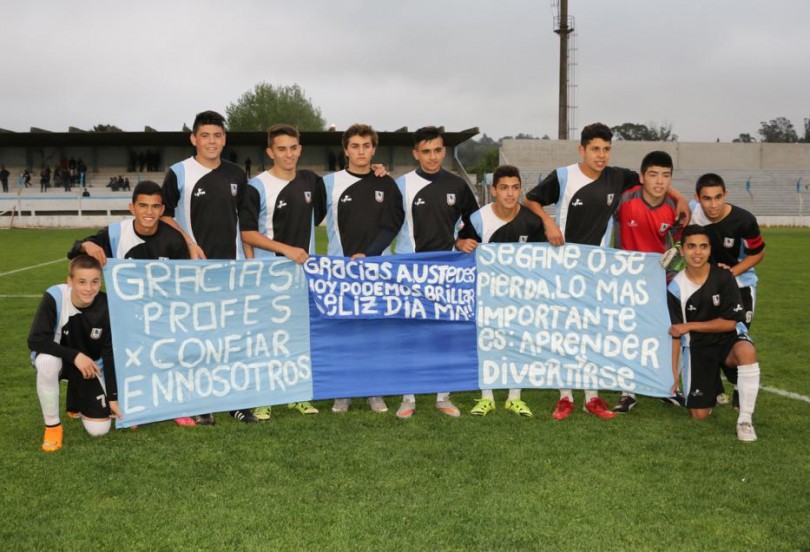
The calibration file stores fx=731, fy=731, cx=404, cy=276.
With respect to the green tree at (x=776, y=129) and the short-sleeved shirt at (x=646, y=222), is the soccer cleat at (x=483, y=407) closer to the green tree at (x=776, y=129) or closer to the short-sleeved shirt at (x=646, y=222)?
the short-sleeved shirt at (x=646, y=222)

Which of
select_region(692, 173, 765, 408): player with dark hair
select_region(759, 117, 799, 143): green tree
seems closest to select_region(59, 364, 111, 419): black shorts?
select_region(692, 173, 765, 408): player with dark hair

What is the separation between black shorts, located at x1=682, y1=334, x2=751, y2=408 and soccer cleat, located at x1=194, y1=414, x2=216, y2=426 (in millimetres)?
3469

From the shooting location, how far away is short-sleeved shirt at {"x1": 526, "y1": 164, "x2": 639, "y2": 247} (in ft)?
18.4

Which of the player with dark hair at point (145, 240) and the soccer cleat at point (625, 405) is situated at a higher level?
the player with dark hair at point (145, 240)

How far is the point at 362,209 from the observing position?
5508 mm

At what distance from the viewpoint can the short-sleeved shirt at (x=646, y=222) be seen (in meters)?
5.59

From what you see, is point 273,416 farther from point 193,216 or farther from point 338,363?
point 193,216

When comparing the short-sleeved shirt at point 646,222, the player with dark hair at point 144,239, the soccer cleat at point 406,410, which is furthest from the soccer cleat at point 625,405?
the player with dark hair at point 144,239

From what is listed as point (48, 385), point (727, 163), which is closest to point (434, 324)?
point (48, 385)

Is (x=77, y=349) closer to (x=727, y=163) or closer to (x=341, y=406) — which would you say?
(x=341, y=406)

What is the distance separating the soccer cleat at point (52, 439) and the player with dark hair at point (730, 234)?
470 cm

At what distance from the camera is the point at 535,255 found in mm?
5609

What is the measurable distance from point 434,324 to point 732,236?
7.82ft

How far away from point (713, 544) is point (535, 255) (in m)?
2.67
